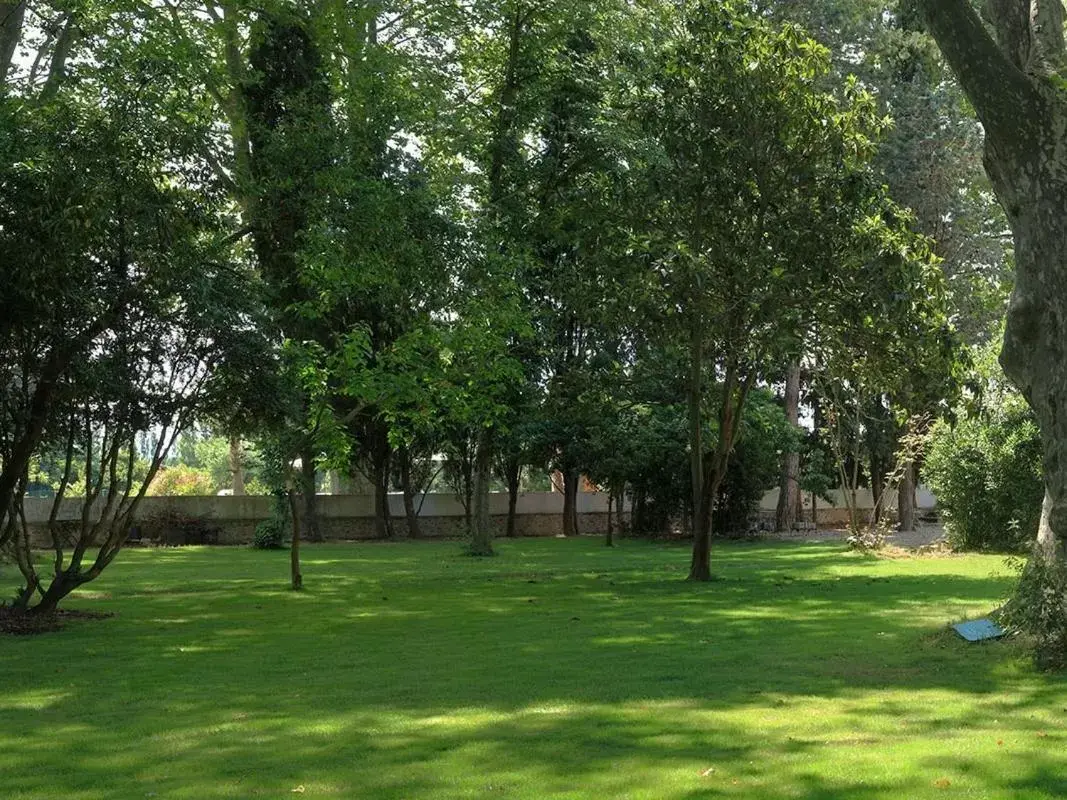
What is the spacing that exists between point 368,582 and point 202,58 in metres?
9.15

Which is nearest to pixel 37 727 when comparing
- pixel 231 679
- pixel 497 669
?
pixel 231 679

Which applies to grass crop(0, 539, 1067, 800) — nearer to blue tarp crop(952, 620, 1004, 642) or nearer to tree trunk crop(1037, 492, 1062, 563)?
blue tarp crop(952, 620, 1004, 642)

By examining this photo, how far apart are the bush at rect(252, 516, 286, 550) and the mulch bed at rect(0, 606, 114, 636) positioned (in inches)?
769

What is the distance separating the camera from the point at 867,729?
776 centimetres

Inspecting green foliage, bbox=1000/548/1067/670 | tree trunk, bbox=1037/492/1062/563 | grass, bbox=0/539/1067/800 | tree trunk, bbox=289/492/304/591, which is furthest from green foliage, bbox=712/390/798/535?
green foliage, bbox=1000/548/1067/670

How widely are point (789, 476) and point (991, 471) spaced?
1494 cm

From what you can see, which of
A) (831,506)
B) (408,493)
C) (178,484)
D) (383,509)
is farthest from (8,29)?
(178,484)

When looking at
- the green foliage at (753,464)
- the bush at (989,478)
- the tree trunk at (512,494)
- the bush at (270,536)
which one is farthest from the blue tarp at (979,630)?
the tree trunk at (512,494)

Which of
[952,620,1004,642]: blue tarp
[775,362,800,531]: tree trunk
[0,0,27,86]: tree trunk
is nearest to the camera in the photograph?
[952,620,1004,642]: blue tarp

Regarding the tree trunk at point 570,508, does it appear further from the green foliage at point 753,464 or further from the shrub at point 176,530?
the shrub at point 176,530

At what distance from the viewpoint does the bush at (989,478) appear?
83.4ft

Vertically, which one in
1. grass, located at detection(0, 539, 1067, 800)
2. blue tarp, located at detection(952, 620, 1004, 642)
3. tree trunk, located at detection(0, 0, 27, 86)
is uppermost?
tree trunk, located at detection(0, 0, 27, 86)

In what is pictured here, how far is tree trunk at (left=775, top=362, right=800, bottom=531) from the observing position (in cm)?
4084

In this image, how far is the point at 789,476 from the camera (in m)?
41.3
